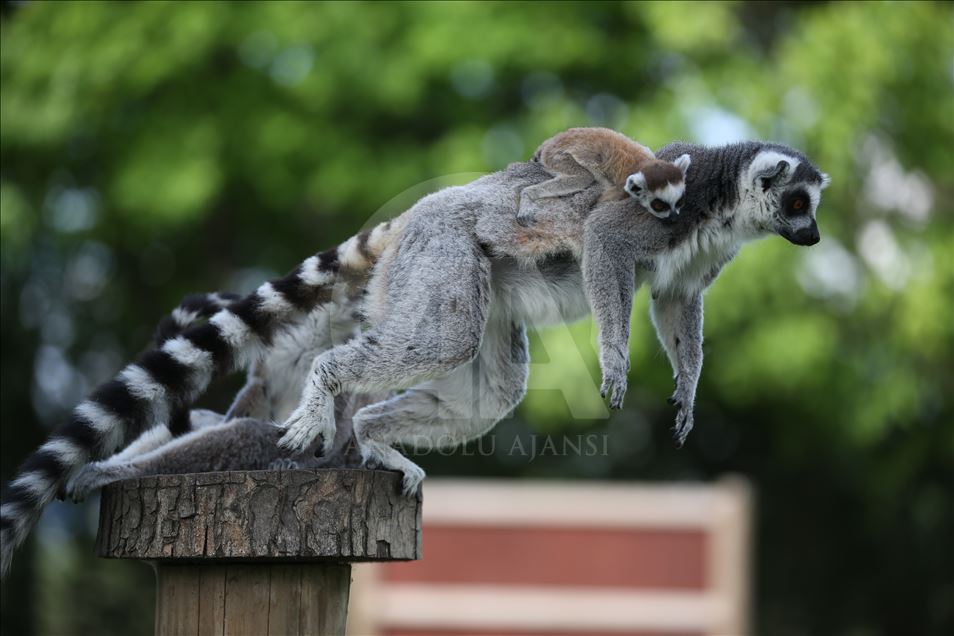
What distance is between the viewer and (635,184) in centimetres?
395

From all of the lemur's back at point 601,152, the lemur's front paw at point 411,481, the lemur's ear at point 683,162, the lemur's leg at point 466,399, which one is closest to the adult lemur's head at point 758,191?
the lemur's ear at point 683,162

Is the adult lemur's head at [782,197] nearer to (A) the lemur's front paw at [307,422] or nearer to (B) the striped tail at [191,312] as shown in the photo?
(A) the lemur's front paw at [307,422]

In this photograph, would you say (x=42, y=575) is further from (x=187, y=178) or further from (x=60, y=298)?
(x=187, y=178)

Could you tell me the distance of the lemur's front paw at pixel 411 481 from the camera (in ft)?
11.6

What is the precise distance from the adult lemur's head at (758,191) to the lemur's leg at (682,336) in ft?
1.19

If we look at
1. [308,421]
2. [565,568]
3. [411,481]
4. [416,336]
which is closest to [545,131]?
[565,568]

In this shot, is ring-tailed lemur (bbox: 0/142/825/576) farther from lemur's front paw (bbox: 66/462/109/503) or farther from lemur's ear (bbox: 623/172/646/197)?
lemur's front paw (bbox: 66/462/109/503)

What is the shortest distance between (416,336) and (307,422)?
0.50 meters

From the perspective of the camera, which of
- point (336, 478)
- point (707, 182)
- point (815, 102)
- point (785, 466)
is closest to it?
point (336, 478)

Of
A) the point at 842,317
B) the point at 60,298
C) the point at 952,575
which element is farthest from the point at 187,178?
the point at 952,575

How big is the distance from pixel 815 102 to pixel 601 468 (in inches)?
230

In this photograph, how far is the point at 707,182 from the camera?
4.19m

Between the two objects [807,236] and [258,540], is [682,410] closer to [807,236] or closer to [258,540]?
[807,236]

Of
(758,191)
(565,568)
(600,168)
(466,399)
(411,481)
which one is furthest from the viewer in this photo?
(565,568)
